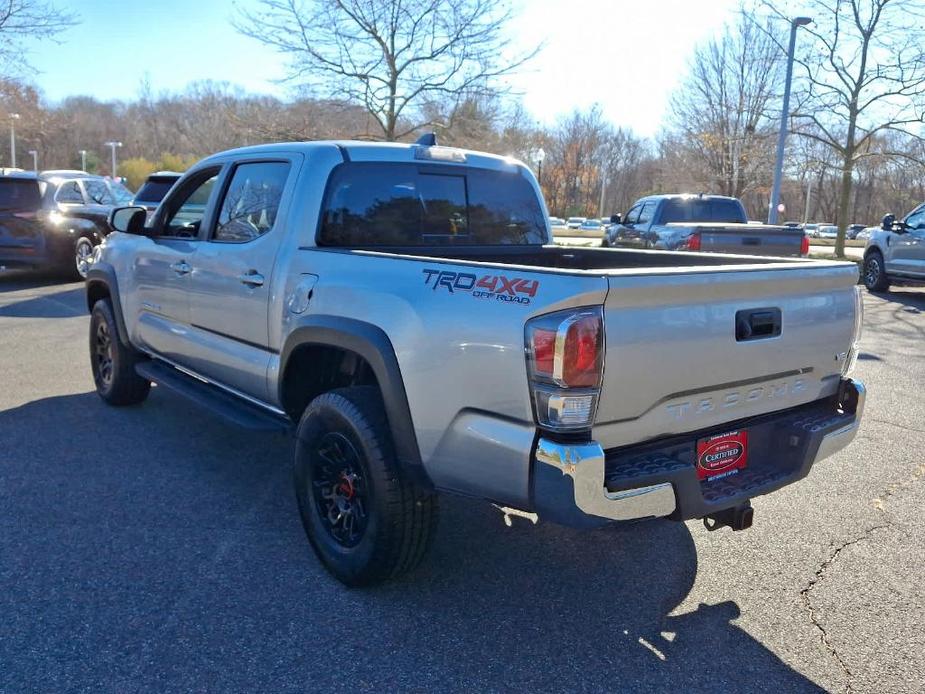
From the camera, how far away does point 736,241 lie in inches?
413

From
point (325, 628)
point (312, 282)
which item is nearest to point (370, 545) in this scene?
point (325, 628)

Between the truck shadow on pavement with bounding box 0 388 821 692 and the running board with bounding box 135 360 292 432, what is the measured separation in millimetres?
474

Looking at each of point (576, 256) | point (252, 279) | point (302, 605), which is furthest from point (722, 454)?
point (252, 279)

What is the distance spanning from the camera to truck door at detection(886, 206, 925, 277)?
1306 centimetres

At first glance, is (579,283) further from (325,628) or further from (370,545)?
(325,628)

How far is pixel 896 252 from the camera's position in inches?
532

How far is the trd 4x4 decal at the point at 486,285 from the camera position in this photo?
253cm

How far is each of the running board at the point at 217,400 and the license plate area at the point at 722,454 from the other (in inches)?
79.7

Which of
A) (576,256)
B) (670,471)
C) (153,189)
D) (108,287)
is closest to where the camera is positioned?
(670,471)

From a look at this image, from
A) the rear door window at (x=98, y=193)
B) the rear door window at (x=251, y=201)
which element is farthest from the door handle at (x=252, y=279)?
the rear door window at (x=98, y=193)

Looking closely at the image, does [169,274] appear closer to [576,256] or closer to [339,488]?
[339,488]

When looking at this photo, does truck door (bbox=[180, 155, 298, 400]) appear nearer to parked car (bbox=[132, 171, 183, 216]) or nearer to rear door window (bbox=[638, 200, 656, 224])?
parked car (bbox=[132, 171, 183, 216])

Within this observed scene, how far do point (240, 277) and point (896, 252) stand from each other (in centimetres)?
1313

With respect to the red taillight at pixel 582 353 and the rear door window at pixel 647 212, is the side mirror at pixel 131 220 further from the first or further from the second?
the rear door window at pixel 647 212
